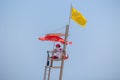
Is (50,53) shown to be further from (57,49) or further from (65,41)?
(65,41)

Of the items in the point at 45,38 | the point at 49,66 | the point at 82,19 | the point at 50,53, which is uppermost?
the point at 82,19

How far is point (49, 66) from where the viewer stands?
589cm

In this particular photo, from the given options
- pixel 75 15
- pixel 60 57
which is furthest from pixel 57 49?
pixel 75 15

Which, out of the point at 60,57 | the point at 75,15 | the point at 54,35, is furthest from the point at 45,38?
the point at 75,15

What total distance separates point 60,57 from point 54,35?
64cm

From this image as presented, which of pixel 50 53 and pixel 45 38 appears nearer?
pixel 45 38

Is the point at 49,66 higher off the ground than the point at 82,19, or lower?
lower

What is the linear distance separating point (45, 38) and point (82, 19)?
119cm

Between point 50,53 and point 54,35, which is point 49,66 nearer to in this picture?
point 50,53

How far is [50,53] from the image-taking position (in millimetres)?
6145

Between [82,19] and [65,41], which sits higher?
[82,19]

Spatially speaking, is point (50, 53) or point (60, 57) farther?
point (50, 53)

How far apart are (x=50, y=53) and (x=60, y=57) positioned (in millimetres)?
501

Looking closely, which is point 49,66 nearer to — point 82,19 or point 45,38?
point 45,38
